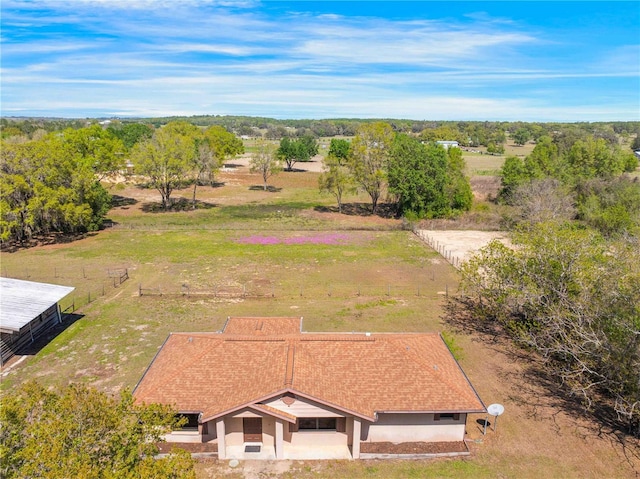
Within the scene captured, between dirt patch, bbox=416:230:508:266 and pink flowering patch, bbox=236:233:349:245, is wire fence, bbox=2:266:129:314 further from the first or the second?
dirt patch, bbox=416:230:508:266

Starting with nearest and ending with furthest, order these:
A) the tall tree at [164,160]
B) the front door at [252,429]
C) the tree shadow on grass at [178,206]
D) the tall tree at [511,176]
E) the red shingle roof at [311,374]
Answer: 1. the red shingle roof at [311,374]
2. the front door at [252,429]
3. the tall tree at [164,160]
4. the tree shadow on grass at [178,206]
5. the tall tree at [511,176]

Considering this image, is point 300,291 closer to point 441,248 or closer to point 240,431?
point 240,431

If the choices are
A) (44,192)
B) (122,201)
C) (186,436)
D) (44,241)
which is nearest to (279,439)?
(186,436)

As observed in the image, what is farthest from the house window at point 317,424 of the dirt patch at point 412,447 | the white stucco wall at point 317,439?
the dirt patch at point 412,447

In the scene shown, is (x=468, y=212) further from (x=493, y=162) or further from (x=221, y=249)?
(x=493, y=162)

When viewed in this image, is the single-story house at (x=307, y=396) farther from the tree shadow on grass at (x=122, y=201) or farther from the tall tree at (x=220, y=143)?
the tall tree at (x=220, y=143)

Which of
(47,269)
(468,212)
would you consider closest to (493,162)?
(468,212)
